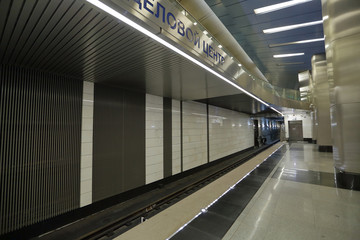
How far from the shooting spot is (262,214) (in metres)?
3.10

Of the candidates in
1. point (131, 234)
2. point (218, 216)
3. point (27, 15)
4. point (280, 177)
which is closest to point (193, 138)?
point (280, 177)

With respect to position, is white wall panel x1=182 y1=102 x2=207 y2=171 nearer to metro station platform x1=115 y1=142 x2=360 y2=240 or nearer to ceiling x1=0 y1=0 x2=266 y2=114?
metro station platform x1=115 y1=142 x2=360 y2=240

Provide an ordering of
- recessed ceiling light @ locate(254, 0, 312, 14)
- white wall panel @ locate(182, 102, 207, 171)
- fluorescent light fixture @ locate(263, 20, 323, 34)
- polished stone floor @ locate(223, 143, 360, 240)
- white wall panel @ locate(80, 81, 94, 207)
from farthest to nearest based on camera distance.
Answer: white wall panel @ locate(182, 102, 207, 171) < fluorescent light fixture @ locate(263, 20, 323, 34) < recessed ceiling light @ locate(254, 0, 312, 14) < white wall panel @ locate(80, 81, 94, 207) < polished stone floor @ locate(223, 143, 360, 240)

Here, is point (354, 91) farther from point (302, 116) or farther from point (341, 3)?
point (302, 116)

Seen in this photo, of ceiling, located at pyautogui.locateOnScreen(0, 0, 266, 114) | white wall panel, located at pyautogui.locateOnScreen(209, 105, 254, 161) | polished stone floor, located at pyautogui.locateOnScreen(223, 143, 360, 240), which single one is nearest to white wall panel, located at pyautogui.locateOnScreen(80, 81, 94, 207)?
ceiling, located at pyautogui.locateOnScreen(0, 0, 266, 114)

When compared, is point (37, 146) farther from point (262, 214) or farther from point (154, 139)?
point (262, 214)

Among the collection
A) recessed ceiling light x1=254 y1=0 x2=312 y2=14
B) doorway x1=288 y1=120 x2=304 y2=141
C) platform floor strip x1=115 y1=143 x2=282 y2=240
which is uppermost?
recessed ceiling light x1=254 y1=0 x2=312 y2=14

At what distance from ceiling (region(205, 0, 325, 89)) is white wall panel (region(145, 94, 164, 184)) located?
13.0 ft

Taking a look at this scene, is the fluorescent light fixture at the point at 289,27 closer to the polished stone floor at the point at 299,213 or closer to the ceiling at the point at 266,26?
the ceiling at the point at 266,26

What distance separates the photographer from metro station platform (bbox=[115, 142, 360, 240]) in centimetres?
256

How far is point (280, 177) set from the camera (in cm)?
546

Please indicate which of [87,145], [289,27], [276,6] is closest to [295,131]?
[289,27]

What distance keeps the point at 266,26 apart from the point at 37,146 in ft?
27.5

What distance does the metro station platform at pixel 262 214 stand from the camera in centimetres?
256
